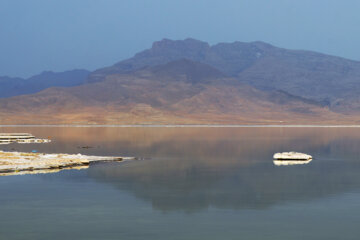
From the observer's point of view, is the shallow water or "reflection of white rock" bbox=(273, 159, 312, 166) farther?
"reflection of white rock" bbox=(273, 159, 312, 166)

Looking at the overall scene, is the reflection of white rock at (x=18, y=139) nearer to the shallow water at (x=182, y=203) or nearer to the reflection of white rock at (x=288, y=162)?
the shallow water at (x=182, y=203)

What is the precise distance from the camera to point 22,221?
26.9 m

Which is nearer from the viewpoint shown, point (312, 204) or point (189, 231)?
point (189, 231)

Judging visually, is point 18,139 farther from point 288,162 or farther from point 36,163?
point 288,162

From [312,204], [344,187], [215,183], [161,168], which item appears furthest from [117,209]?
[161,168]

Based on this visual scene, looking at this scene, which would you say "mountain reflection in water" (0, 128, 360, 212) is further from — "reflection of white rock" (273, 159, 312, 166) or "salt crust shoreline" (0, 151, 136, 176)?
"salt crust shoreline" (0, 151, 136, 176)

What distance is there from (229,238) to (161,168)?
30.8 m

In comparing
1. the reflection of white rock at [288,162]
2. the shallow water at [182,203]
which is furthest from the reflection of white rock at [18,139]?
the reflection of white rock at [288,162]

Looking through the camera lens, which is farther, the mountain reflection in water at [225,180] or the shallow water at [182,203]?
the mountain reflection in water at [225,180]

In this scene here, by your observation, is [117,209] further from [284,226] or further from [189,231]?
[284,226]

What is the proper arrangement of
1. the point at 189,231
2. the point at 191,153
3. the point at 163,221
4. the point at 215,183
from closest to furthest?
the point at 189,231, the point at 163,221, the point at 215,183, the point at 191,153

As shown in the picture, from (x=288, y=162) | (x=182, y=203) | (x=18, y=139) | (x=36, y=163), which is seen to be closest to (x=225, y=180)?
(x=182, y=203)

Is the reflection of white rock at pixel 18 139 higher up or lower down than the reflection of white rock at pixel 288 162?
higher up

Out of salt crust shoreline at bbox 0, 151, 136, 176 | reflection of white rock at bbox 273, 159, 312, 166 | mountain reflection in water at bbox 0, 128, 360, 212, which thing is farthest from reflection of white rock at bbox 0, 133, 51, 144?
reflection of white rock at bbox 273, 159, 312, 166
